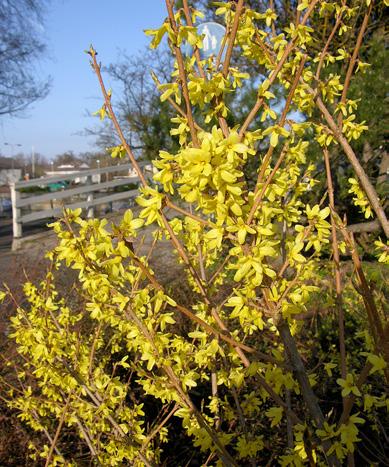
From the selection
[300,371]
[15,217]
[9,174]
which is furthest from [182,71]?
[9,174]

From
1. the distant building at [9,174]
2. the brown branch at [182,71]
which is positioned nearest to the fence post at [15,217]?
the distant building at [9,174]

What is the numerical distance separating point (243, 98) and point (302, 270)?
5.72 m

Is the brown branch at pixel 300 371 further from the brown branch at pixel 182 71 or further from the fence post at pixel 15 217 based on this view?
the fence post at pixel 15 217

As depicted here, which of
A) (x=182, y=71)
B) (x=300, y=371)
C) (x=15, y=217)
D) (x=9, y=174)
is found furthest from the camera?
(x=9, y=174)

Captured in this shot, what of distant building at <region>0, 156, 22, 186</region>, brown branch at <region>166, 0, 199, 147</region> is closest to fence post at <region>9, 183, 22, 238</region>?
distant building at <region>0, 156, 22, 186</region>

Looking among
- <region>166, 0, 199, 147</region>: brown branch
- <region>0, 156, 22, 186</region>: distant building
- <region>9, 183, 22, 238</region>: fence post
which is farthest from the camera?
<region>0, 156, 22, 186</region>: distant building

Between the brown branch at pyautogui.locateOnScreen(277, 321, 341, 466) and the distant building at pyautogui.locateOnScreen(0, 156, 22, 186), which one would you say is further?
the distant building at pyautogui.locateOnScreen(0, 156, 22, 186)

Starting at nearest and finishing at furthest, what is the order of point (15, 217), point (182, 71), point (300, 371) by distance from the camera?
point (182, 71), point (300, 371), point (15, 217)

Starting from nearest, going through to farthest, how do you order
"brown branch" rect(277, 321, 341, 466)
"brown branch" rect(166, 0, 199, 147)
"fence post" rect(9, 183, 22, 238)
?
"brown branch" rect(166, 0, 199, 147)
"brown branch" rect(277, 321, 341, 466)
"fence post" rect(9, 183, 22, 238)

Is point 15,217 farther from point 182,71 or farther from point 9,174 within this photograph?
point 9,174

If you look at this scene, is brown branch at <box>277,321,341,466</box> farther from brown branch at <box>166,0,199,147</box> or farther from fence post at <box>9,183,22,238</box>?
fence post at <box>9,183,22,238</box>

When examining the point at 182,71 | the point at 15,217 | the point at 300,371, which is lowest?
the point at 15,217

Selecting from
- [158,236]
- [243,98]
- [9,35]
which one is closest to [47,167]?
[9,35]

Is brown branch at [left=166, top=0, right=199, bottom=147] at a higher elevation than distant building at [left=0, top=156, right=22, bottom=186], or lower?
higher
